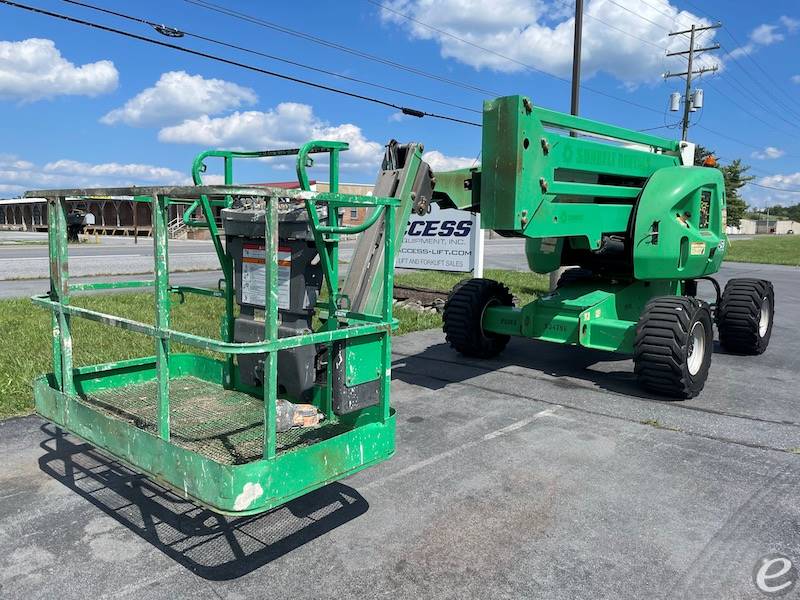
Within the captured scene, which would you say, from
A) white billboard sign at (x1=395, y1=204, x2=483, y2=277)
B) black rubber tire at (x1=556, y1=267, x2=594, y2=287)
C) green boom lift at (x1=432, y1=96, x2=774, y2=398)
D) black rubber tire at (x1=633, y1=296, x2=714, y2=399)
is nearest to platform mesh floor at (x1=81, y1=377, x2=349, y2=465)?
green boom lift at (x1=432, y1=96, x2=774, y2=398)

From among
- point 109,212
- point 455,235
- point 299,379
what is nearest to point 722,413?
point 299,379

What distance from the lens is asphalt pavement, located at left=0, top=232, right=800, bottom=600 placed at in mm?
3102

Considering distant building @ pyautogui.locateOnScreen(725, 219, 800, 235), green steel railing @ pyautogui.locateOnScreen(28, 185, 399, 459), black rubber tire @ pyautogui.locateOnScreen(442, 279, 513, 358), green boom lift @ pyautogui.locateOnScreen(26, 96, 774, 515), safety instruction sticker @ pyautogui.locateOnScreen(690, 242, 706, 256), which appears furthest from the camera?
distant building @ pyautogui.locateOnScreen(725, 219, 800, 235)

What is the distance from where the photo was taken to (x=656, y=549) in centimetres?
344

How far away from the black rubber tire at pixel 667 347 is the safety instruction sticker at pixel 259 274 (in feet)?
12.2

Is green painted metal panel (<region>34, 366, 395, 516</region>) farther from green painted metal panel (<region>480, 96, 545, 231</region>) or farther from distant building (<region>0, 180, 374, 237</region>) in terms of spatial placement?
distant building (<region>0, 180, 374, 237</region>)

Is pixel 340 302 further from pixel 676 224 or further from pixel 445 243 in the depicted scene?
pixel 445 243

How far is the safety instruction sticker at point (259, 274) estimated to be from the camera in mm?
3834

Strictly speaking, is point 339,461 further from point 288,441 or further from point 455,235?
point 455,235

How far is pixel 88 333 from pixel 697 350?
7.33 meters

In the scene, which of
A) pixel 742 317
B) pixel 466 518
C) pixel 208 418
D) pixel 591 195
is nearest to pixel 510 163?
pixel 591 195

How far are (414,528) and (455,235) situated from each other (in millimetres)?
8898

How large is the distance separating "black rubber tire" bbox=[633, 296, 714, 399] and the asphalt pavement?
29 centimetres

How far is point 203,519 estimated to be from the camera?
12.1 ft
